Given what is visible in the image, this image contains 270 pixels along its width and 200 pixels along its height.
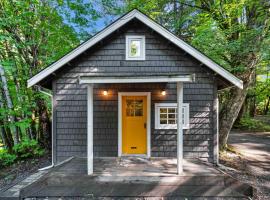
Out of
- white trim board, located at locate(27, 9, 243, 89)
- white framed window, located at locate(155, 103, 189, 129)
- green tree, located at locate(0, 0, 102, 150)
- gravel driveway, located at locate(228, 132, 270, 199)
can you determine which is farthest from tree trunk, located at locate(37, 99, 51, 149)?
gravel driveway, located at locate(228, 132, 270, 199)

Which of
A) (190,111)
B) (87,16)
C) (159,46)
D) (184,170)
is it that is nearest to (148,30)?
(159,46)

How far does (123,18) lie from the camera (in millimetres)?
6180

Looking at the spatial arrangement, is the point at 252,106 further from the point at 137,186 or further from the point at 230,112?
the point at 137,186

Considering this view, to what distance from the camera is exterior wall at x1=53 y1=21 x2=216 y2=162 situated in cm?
650

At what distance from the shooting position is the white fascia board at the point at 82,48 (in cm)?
598

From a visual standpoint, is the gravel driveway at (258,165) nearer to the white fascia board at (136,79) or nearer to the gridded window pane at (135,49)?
the white fascia board at (136,79)

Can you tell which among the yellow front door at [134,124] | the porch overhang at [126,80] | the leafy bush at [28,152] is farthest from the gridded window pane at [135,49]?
the leafy bush at [28,152]

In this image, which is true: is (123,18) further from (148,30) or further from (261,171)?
(261,171)

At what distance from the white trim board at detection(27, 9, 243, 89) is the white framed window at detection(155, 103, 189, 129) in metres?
1.48

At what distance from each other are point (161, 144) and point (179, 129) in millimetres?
1544

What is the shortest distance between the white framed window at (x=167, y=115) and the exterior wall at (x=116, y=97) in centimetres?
19

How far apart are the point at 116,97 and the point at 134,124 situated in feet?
3.57

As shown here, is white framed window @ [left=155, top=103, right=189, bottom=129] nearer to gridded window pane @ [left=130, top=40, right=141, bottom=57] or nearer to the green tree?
gridded window pane @ [left=130, top=40, right=141, bottom=57]

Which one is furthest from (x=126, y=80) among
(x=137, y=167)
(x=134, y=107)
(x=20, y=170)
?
(x=20, y=170)
